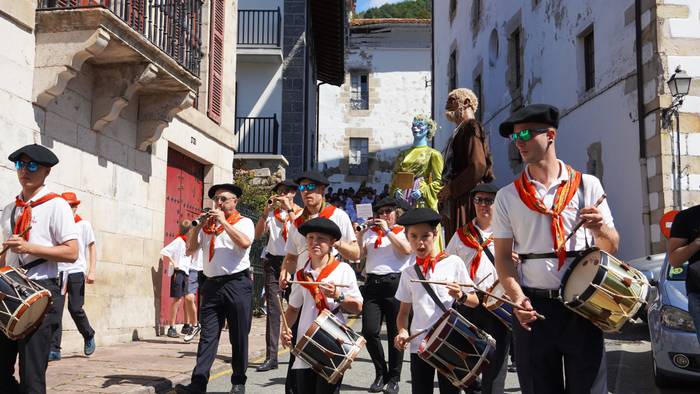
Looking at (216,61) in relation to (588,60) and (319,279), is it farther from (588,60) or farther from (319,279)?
(319,279)

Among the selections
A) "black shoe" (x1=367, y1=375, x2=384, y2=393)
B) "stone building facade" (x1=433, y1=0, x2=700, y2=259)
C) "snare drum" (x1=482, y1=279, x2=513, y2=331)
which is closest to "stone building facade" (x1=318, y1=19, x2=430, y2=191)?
"stone building facade" (x1=433, y1=0, x2=700, y2=259)

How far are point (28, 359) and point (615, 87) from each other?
14361 millimetres

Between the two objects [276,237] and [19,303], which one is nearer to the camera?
[19,303]

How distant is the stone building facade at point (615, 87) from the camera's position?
15078mm

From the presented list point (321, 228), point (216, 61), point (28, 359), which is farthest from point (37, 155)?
point (216, 61)

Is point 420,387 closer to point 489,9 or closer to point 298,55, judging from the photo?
point 298,55

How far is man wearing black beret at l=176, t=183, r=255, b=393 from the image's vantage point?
25.8ft

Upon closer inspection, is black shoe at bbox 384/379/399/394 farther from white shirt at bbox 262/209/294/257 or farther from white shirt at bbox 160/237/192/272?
white shirt at bbox 160/237/192/272

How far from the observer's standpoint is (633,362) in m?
10.2

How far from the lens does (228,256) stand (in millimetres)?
8055

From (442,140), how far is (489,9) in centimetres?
769

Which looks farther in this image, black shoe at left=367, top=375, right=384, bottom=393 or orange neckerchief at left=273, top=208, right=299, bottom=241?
orange neckerchief at left=273, top=208, right=299, bottom=241

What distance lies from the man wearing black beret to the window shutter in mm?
8028

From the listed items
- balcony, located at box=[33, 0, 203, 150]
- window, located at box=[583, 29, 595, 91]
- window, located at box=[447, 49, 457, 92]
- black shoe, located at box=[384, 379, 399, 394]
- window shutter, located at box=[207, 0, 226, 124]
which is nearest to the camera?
black shoe, located at box=[384, 379, 399, 394]
